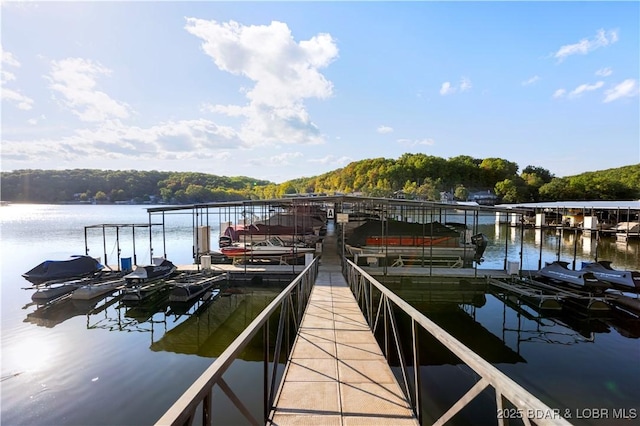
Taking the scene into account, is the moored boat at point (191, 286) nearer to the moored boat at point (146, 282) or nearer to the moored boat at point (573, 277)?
the moored boat at point (146, 282)

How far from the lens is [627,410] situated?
6.41 meters

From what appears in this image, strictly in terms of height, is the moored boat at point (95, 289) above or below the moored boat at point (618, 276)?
below

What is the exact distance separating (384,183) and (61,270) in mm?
75788

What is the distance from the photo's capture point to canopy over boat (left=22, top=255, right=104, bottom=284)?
45.4 feet

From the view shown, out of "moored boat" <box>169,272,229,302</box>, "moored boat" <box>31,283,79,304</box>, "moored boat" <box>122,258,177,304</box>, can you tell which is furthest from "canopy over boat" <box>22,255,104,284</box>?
"moored boat" <box>169,272,229,302</box>

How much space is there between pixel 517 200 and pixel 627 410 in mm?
72681

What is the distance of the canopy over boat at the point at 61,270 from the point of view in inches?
545

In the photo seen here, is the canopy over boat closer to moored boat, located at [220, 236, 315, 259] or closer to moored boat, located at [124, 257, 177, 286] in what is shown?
moored boat, located at [124, 257, 177, 286]

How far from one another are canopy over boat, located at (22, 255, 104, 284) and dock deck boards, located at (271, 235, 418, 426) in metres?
13.7

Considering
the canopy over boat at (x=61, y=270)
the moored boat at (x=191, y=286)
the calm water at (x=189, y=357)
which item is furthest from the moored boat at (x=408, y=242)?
the canopy over boat at (x=61, y=270)

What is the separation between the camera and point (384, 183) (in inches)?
3312

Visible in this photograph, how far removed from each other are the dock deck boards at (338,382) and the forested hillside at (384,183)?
6482 cm

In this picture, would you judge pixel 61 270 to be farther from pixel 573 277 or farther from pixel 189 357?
pixel 573 277

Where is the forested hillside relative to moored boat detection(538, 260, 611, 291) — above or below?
above
